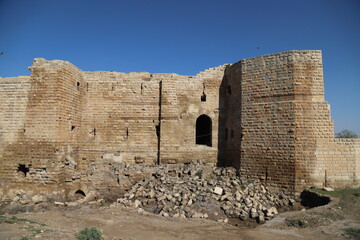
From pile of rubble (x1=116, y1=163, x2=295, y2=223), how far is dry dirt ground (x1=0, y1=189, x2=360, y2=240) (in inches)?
28.4

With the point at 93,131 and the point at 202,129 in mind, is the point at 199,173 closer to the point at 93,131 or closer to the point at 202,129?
the point at 202,129

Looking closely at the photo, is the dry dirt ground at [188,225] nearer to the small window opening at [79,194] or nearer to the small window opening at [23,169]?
the small window opening at [79,194]

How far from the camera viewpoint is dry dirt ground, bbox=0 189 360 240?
6859 millimetres

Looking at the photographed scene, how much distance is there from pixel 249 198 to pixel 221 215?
62.6 inches

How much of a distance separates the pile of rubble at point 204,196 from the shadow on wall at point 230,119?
1.13 metres

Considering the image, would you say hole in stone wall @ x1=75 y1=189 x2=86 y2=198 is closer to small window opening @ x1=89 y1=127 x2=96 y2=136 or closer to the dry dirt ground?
the dry dirt ground

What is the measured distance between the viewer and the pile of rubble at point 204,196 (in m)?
9.45

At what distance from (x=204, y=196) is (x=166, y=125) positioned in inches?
192

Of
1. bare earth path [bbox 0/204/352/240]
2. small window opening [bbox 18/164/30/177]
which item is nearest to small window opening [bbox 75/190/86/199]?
small window opening [bbox 18/164/30/177]

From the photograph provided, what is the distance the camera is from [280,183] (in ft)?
35.2

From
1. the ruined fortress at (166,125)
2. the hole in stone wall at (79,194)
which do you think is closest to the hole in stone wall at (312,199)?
the ruined fortress at (166,125)

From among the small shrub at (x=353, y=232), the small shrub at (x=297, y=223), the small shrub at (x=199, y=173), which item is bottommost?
the small shrub at (x=297, y=223)

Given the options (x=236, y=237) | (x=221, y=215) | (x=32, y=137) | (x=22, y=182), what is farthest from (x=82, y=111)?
(x=236, y=237)

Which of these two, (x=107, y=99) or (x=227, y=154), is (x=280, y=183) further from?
(x=107, y=99)
